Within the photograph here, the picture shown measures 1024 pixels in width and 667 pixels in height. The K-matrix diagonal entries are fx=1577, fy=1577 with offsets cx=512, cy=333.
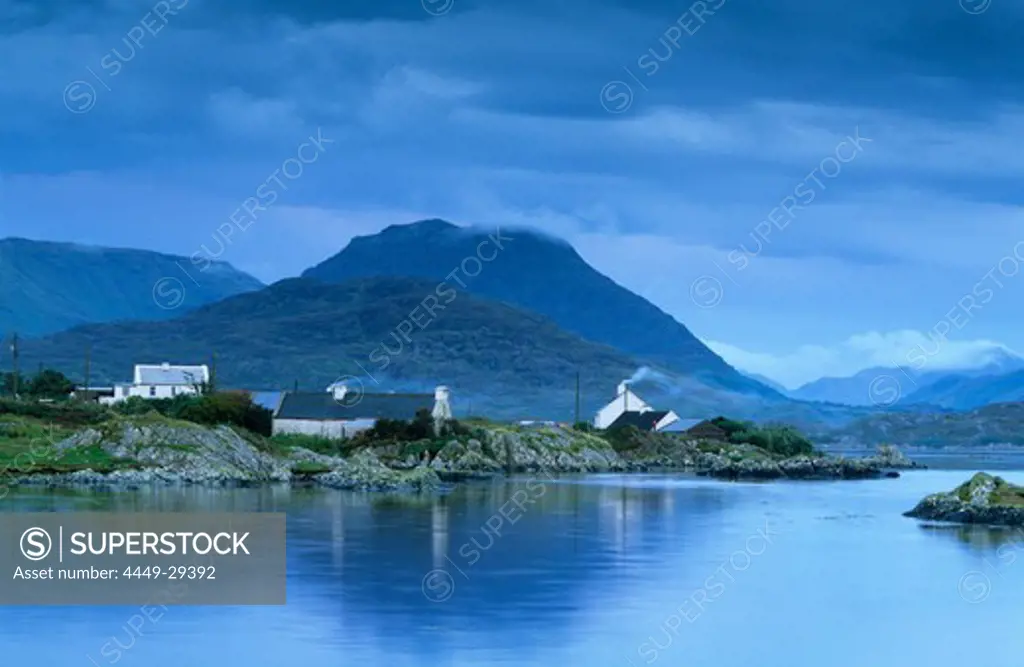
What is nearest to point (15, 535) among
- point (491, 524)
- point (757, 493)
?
point (491, 524)

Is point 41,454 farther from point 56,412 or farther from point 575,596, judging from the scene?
point 575,596

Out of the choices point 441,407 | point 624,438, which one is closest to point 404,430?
point 441,407

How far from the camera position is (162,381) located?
10400 cm

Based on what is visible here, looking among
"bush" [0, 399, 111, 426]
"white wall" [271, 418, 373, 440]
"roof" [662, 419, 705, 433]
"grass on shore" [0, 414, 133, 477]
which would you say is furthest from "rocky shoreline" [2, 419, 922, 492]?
"roof" [662, 419, 705, 433]

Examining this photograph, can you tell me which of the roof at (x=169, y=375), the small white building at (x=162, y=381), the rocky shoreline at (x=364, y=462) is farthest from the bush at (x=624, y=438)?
the roof at (x=169, y=375)

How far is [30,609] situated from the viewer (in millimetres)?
27078

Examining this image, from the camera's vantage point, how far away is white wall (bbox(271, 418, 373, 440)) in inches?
3184

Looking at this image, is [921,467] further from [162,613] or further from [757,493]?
[162,613]

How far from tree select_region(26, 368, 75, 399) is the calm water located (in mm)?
47477

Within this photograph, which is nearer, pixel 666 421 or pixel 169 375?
pixel 169 375

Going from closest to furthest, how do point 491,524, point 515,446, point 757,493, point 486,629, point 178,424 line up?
1. point 486,629
2. point 491,524
3. point 178,424
4. point 757,493
5. point 515,446

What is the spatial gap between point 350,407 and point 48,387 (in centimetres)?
2355

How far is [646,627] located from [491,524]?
17.5 meters

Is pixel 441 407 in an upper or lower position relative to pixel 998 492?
upper
